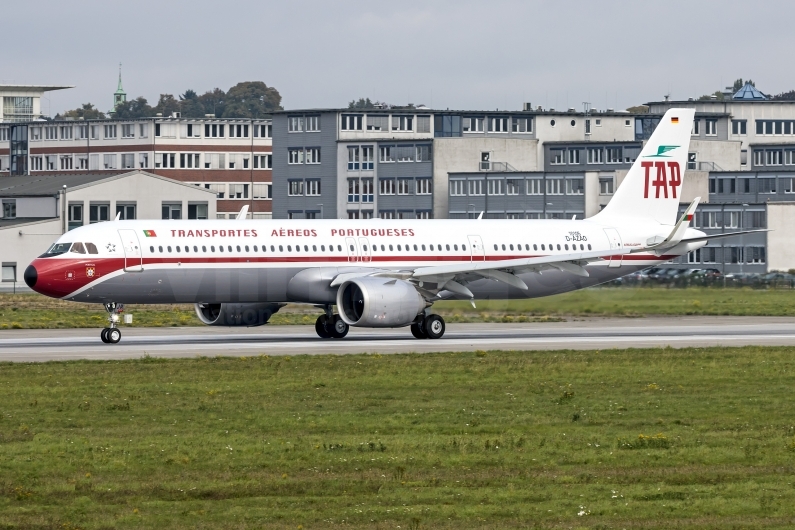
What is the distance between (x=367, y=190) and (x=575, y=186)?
24.2 meters

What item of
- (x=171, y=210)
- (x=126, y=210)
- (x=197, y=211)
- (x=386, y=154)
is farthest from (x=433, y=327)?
(x=386, y=154)

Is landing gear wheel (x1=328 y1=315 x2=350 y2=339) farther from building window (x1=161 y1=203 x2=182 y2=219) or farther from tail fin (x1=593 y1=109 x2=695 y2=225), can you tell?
building window (x1=161 y1=203 x2=182 y2=219)

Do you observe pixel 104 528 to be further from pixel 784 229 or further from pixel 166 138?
pixel 166 138

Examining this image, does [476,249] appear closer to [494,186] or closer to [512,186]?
[512,186]

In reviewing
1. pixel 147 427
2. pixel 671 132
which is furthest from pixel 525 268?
pixel 147 427

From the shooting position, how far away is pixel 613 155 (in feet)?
464

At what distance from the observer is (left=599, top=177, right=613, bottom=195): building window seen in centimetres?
13088

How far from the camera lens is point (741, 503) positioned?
54.6 feet

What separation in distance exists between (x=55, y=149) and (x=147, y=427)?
16795 centimetres

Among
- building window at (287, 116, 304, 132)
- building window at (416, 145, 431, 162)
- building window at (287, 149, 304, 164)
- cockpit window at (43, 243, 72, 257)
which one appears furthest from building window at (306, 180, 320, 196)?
cockpit window at (43, 243, 72, 257)

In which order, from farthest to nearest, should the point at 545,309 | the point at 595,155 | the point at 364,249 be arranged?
the point at 595,155, the point at 545,309, the point at 364,249

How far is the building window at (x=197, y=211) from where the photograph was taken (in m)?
120

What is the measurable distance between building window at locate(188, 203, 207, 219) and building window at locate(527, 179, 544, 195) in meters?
32.9

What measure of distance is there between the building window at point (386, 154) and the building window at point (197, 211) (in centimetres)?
2662
